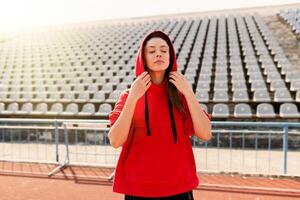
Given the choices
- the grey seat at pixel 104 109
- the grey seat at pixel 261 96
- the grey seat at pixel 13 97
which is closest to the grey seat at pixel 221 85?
the grey seat at pixel 261 96

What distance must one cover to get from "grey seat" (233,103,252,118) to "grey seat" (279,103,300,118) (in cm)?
79

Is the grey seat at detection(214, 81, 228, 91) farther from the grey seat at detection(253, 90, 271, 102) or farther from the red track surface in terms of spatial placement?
the red track surface

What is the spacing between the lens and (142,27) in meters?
24.1

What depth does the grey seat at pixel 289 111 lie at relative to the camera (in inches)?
322

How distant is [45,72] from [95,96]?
4902 mm

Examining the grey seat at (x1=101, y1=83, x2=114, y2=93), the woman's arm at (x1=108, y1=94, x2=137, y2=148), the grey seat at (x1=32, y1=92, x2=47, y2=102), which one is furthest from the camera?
the grey seat at (x1=101, y1=83, x2=114, y2=93)

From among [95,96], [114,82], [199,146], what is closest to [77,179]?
[199,146]

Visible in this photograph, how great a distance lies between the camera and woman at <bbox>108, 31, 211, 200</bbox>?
5.76 feet

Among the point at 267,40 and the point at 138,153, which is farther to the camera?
the point at 267,40

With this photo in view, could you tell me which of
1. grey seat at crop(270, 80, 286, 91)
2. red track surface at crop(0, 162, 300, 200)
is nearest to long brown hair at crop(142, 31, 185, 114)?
red track surface at crop(0, 162, 300, 200)

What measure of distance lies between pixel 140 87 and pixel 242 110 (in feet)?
24.3

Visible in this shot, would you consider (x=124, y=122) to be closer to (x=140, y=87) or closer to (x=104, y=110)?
(x=140, y=87)

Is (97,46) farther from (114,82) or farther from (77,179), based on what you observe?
(77,179)

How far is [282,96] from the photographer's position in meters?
9.28
